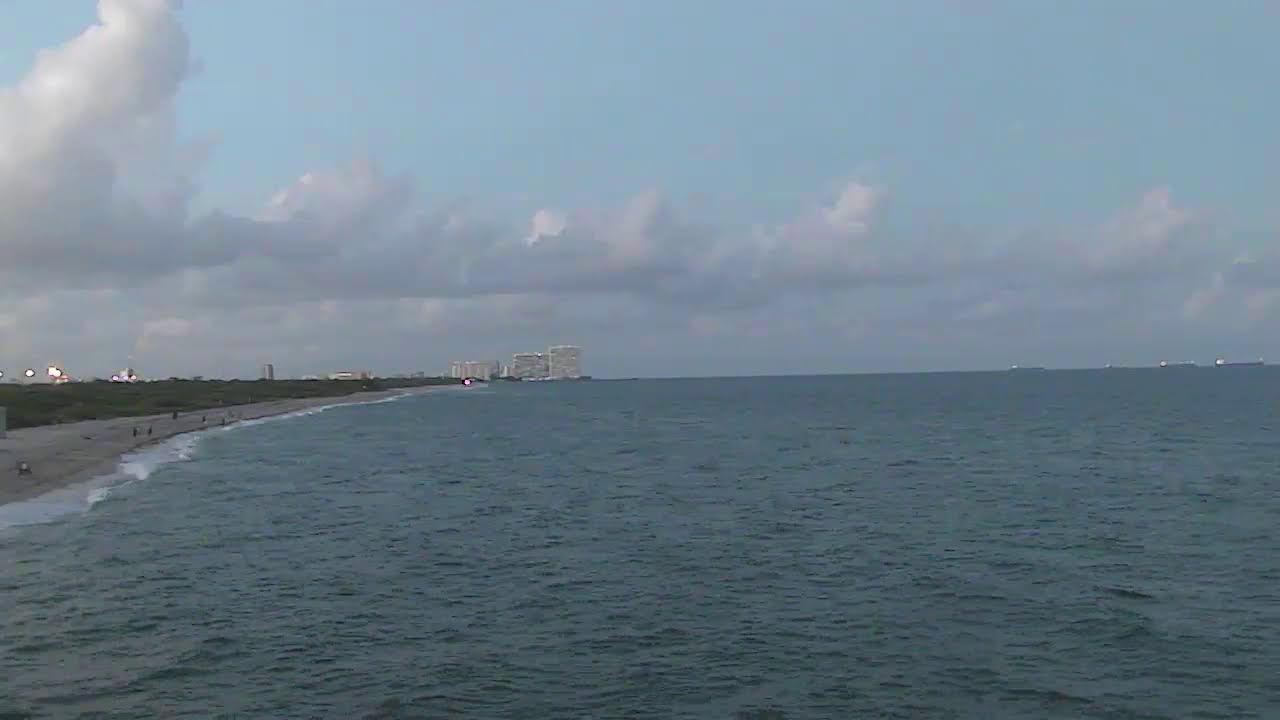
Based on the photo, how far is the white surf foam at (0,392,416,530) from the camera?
172 ft

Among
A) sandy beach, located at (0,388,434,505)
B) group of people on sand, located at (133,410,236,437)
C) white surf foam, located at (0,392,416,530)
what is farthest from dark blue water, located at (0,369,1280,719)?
group of people on sand, located at (133,410,236,437)

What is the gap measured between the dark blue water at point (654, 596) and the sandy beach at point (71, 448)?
20.6 ft

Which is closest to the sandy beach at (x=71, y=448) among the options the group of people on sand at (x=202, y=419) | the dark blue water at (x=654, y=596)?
the group of people on sand at (x=202, y=419)

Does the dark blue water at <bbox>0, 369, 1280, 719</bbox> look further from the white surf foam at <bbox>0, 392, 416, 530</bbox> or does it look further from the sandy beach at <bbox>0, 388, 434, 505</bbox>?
the sandy beach at <bbox>0, 388, 434, 505</bbox>

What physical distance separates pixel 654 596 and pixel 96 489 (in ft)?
146

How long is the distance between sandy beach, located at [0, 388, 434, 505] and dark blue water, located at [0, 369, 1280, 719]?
627 centimetres

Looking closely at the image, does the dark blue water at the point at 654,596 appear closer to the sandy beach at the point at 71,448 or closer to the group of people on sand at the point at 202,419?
the sandy beach at the point at 71,448

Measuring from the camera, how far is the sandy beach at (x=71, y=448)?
216 ft

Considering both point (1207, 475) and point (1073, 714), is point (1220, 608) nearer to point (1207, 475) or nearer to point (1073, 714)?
point (1073, 714)

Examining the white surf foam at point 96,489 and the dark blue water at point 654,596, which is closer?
the dark blue water at point 654,596

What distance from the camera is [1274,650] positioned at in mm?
28469

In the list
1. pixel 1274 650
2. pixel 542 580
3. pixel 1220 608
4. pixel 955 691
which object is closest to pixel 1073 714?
pixel 955 691

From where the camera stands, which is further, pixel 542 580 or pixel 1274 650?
pixel 542 580

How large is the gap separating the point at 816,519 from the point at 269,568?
86.4 ft
